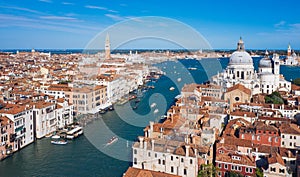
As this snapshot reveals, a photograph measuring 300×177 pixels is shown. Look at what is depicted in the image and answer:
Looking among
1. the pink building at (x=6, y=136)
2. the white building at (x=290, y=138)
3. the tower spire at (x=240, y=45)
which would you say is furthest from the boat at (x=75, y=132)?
the tower spire at (x=240, y=45)

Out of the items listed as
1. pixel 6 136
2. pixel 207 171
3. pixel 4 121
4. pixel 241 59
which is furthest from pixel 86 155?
pixel 241 59

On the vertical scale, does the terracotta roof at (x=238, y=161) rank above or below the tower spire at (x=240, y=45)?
below

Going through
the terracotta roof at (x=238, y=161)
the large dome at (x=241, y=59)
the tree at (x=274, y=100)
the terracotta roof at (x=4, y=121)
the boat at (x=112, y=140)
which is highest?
the large dome at (x=241, y=59)

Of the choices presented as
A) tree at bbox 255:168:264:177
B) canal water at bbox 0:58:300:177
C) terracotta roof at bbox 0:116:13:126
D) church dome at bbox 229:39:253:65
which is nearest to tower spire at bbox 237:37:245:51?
church dome at bbox 229:39:253:65

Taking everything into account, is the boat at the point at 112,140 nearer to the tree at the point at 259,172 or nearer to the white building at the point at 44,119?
the white building at the point at 44,119

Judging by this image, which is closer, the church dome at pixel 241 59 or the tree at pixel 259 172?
the tree at pixel 259 172

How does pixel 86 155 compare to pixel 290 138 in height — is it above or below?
below

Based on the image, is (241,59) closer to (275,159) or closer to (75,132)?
(75,132)

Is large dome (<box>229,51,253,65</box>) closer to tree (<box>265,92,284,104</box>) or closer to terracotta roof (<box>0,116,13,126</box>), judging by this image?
tree (<box>265,92,284,104</box>)
